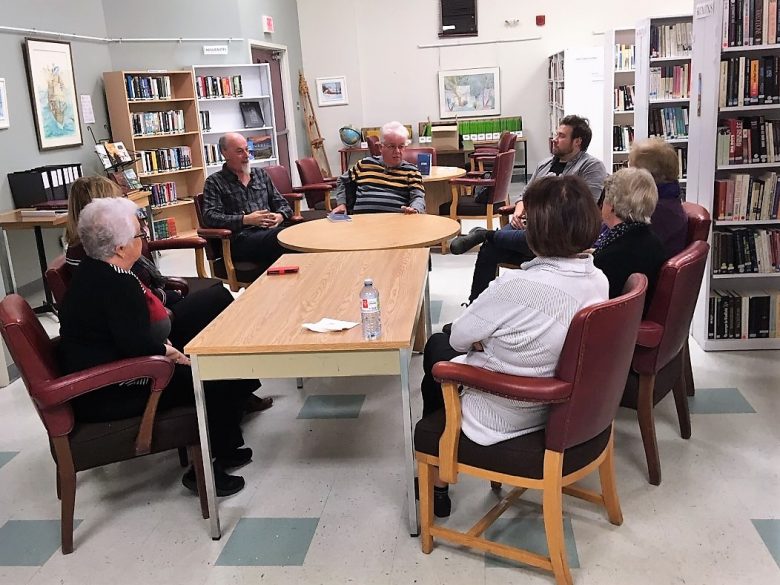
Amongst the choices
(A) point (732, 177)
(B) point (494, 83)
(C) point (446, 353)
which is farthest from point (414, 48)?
(C) point (446, 353)

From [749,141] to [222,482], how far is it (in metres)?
3.13

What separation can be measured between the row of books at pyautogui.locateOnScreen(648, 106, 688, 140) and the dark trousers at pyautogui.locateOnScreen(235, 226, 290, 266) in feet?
10.5

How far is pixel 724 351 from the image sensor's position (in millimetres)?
3984

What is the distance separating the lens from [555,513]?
207 centimetres

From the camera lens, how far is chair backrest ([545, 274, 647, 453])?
1.89m

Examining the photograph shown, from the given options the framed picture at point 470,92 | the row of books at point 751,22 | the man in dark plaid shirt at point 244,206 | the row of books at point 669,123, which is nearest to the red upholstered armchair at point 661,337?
the row of books at point 751,22

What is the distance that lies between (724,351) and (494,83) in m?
8.11

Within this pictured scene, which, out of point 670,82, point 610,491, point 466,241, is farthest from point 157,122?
point 610,491

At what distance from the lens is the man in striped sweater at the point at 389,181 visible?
491 cm

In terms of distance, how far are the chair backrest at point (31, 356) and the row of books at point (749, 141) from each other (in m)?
3.36

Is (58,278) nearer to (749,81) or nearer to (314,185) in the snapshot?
(749,81)

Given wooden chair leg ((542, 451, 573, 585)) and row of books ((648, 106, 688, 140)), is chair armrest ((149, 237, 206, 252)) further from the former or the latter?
row of books ((648, 106, 688, 140))

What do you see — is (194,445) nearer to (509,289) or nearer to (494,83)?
(509,289)

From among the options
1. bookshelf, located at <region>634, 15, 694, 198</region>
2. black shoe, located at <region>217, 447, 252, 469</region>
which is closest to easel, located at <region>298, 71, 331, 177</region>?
bookshelf, located at <region>634, 15, 694, 198</region>
